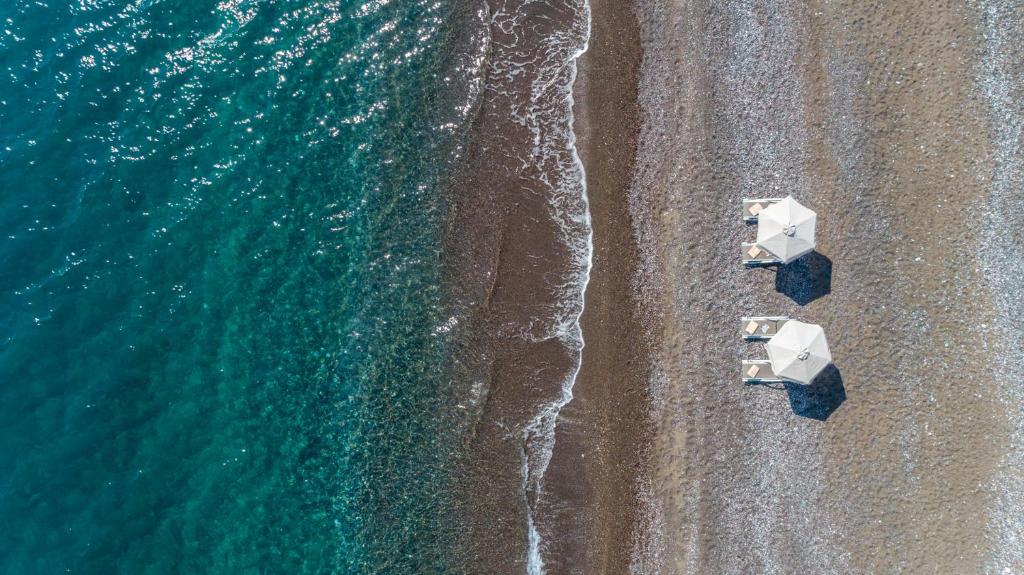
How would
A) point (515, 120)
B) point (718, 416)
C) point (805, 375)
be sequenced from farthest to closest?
point (515, 120), point (718, 416), point (805, 375)

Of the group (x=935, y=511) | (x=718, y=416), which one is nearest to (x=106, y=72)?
(x=718, y=416)

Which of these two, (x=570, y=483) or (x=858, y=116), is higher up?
(x=858, y=116)

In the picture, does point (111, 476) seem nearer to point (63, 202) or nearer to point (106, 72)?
point (63, 202)

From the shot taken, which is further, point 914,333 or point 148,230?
point 148,230

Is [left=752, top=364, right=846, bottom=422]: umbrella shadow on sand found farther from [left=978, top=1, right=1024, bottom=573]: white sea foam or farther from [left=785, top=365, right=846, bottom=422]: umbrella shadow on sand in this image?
[left=978, top=1, right=1024, bottom=573]: white sea foam

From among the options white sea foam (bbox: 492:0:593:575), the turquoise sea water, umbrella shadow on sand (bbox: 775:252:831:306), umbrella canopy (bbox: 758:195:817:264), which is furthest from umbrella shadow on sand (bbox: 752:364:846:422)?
the turquoise sea water

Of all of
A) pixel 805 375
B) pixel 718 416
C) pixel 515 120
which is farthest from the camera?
pixel 515 120
